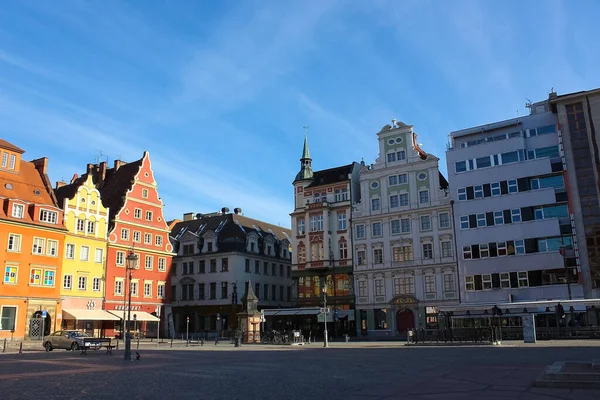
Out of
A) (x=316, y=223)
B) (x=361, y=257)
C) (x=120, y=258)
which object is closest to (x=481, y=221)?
(x=361, y=257)

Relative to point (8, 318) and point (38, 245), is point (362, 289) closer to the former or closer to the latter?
point (38, 245)

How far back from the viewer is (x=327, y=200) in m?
66.2

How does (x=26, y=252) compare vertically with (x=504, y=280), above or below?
above

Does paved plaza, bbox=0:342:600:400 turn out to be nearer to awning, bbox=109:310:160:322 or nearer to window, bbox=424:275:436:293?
awning, bbox=109:310:160:322

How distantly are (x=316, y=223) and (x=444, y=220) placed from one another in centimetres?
1528

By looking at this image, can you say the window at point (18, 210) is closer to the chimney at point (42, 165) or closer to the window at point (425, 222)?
the chimney at point (42, 165)

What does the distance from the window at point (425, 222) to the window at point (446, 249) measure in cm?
236

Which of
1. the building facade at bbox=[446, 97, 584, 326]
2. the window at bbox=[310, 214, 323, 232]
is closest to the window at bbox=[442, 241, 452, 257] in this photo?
the building facade at bbox=[446, 97, 584, 326]

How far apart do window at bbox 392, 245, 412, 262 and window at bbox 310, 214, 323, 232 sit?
31.0ft

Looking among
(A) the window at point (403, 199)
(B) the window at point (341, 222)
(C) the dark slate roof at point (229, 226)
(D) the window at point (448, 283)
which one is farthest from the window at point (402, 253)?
(C) the dark slate roof at point (229, 226)

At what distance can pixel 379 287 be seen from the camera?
6056cm

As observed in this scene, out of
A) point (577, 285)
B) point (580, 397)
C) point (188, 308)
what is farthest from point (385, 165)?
point (580, 397)

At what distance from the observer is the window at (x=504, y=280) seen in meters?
53.3

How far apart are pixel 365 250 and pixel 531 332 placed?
25759 mm
